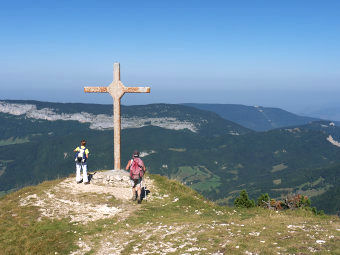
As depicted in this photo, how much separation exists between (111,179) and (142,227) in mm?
9964

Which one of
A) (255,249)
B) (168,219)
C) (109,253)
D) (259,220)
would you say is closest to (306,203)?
(259,220)

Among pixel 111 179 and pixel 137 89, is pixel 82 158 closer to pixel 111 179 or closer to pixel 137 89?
pixel 111 179

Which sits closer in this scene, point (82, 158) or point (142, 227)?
point (142, 227)

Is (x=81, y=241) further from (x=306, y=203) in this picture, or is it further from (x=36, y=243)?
(x=306, y=203)

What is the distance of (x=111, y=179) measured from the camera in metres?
25.3

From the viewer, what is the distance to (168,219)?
17312 mm

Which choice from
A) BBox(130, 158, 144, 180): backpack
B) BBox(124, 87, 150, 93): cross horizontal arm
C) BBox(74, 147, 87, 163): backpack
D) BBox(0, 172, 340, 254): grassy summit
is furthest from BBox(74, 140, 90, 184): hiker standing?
BBox(124, 87, 150, 93): cross horizontal arm

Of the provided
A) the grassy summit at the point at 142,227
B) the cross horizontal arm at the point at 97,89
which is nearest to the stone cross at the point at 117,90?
the cross horizontal arm at the point at 97,89

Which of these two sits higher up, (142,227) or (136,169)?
(136,169)

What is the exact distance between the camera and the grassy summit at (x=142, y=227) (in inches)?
481

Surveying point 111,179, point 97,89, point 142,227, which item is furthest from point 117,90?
point 142,227

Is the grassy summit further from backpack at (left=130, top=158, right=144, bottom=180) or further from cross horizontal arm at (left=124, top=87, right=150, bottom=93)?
cross horizontal arm at (left=124, top=87, right=150, bottom=93)

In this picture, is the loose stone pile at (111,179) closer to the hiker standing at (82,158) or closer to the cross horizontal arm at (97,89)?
the hiker standing at (82,158)

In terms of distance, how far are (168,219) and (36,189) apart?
37.9 ft
